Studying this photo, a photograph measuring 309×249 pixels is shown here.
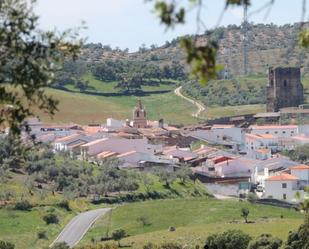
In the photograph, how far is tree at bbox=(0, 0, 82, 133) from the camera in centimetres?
692

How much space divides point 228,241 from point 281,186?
2502 centimetres

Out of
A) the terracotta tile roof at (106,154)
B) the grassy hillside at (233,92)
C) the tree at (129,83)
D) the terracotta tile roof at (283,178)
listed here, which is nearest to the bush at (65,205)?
the terracotta tile roof at (283,178)

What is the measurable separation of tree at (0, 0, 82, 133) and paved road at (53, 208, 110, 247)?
35.1 metres

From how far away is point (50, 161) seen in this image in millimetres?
60344

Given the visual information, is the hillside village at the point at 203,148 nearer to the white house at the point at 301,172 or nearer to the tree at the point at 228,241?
the white house at the point at 301,172

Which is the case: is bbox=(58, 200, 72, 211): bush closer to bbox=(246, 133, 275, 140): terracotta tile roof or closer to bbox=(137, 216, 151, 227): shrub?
bbox=(137, 216, 151, 227): shrub

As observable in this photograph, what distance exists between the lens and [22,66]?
690cm

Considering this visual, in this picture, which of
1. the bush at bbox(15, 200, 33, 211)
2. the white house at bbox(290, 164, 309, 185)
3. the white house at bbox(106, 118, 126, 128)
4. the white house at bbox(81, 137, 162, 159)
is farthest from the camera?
the white house at bbox(106, 118, 126, 128)

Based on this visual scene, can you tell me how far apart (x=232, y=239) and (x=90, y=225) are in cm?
1185

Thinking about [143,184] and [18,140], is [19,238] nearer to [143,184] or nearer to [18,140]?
[143,184]

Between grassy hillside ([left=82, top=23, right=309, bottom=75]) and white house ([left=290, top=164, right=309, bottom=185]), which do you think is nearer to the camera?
white house ([left=290, top=164, right=309, bottom=185])

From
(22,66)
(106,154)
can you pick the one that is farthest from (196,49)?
(106,154)

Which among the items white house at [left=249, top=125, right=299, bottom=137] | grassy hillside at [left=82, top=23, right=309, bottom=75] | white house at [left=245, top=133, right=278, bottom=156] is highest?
grassy hillside at [left=82, top=23, right=309, bottom=75]

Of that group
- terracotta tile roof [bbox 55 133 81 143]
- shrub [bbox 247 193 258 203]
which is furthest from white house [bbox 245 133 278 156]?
shrub [bbox 247 193 258 203]
